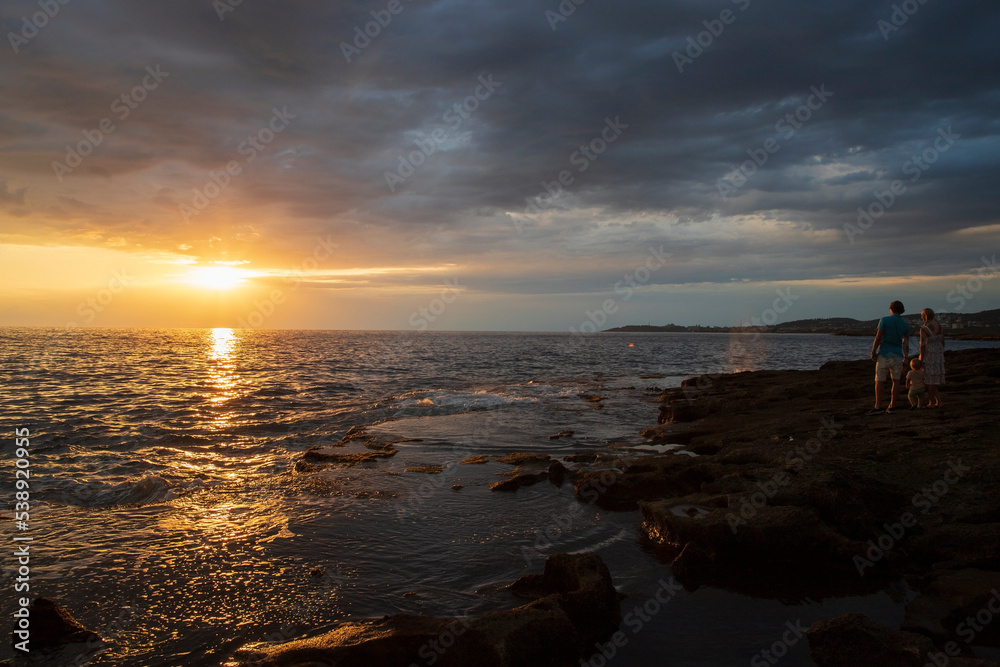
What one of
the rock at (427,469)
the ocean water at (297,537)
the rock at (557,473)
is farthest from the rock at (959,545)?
the rock at (427,469)

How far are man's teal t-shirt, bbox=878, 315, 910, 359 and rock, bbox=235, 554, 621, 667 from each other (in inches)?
447

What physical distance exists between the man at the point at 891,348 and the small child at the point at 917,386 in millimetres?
256

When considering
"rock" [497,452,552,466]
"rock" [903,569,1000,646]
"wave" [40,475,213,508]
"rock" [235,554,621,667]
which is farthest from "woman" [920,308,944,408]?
"wave" [40,475,213,508]

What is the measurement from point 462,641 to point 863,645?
3494mm

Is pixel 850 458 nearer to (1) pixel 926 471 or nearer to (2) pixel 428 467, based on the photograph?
(1) pixel 926 471

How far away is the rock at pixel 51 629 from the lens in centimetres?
505

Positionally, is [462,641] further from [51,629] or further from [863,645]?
[51,629]

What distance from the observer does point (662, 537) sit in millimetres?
7363

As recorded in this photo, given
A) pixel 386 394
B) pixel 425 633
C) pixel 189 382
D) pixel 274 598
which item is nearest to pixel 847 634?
pixel 425 633

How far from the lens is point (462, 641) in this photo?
4.58m

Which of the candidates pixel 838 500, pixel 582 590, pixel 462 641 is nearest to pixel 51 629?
pixel 462 641

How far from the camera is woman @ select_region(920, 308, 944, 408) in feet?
39.9

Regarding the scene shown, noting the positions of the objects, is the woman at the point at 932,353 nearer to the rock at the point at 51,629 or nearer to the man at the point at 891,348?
the man at the point at 891,348

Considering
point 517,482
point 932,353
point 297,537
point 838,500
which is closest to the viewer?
point 838,500
